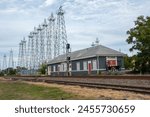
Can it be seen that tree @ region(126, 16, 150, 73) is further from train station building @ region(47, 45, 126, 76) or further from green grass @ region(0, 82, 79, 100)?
green grass @ region(0, 82, 79, 100)

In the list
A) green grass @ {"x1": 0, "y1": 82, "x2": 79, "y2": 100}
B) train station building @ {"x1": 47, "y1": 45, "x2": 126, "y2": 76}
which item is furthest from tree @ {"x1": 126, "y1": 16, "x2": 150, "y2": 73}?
green grass @ {"x1": 0, "y1": 82, "x2": 79, "y2": 100}

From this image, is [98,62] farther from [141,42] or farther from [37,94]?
[37,94]

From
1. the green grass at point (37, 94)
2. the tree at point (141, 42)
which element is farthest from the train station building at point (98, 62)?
the green grass at point (37, 94)

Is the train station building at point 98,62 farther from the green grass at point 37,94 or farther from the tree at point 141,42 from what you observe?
the green grass at point 37,94

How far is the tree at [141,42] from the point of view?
4941cm

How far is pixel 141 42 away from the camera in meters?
50.8

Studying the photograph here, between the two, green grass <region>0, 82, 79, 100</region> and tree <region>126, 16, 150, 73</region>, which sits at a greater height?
tree <region>126, 16, 150, 73</region>

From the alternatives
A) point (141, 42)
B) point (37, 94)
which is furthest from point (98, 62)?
point (37, 94)

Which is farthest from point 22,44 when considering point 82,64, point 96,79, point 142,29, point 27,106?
point 27,106

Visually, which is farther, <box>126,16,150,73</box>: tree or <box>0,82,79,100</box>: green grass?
<box>126,16,150,73</box>: tree

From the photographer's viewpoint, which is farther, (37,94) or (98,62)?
(98,62)

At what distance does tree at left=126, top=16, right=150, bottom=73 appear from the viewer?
49406 mm

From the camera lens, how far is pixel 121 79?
84.1 feet

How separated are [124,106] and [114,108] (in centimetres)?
24
